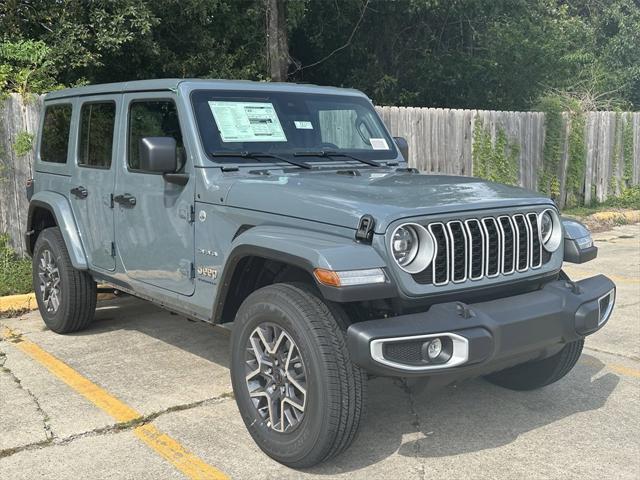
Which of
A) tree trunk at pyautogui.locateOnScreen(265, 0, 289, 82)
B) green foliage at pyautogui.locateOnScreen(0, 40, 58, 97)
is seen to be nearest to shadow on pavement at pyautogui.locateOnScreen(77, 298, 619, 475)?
green foliage at pyautogui.locateOnScreen(0, 40, 58, 97)

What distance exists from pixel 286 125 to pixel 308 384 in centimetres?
204

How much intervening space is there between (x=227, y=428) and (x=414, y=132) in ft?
25.7

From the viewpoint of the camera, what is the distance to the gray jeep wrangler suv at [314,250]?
326 centimetres

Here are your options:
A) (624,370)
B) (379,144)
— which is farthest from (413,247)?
(624,370)

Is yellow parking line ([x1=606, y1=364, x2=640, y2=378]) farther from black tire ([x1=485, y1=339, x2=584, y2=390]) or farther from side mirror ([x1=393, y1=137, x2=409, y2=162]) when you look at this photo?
side mirror ([x1=393, y1=137, x2=409, y2=162])

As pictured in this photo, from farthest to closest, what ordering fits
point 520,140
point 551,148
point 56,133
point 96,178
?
point 551,148 < point 520,140 < point 56,133 < point 96,178

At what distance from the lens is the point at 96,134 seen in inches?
216

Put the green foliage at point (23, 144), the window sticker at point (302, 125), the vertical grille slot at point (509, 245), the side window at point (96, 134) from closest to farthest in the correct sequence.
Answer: the vertical grille slot at point (509, 245) → the window sticker at point (302, 125) → the side window at point (96, 134) → the green foliage at point (23, 144)

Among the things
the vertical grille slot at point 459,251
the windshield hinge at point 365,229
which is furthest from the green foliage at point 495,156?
the windshield hinge at point 365,229

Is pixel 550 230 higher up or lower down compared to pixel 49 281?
higher up

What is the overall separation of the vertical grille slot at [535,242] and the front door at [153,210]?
2005mm

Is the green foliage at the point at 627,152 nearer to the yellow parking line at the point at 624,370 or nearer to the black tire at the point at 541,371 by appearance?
the yellow parking line at the point at 624,370

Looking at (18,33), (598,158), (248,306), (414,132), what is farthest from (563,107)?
(248,306)

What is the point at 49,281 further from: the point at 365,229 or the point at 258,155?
the point at 365,229
